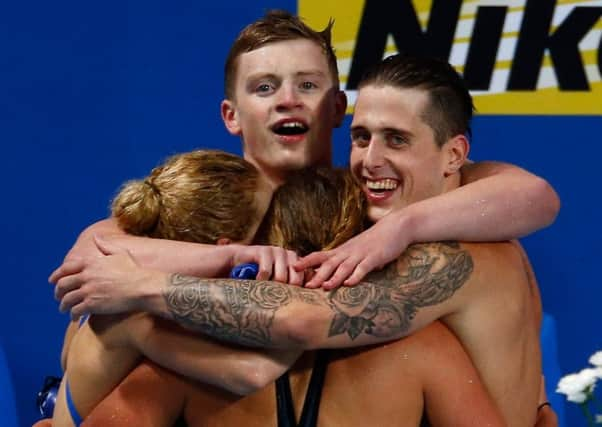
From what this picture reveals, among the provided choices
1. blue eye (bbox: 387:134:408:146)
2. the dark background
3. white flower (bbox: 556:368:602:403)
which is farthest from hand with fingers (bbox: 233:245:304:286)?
the dark background

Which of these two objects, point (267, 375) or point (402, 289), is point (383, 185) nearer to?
point (402, 289)

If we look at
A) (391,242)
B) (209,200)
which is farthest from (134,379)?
(391,242)

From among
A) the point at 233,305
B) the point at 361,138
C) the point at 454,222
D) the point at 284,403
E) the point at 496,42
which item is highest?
the point at 496,42

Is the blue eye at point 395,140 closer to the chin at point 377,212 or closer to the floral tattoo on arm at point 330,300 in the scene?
the chin at point 377,212

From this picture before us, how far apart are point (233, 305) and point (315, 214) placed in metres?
0.27

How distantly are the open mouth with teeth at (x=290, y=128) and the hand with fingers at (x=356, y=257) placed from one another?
0.59 m

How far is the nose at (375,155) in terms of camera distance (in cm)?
228

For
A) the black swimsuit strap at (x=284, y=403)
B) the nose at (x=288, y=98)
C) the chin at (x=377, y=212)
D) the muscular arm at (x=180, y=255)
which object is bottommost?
the black swimsuit strap at (x=284, y=403)

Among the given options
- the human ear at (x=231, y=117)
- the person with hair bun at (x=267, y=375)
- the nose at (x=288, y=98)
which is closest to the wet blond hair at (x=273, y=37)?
the human ear at (x=231, y=117)

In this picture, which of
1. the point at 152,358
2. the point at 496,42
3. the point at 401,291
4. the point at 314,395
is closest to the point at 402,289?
the point at 401,291

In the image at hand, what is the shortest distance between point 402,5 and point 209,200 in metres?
1.44

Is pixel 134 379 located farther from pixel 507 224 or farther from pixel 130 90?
pixel 130 90

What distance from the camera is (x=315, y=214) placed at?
214cm

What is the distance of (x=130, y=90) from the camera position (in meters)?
3.53
